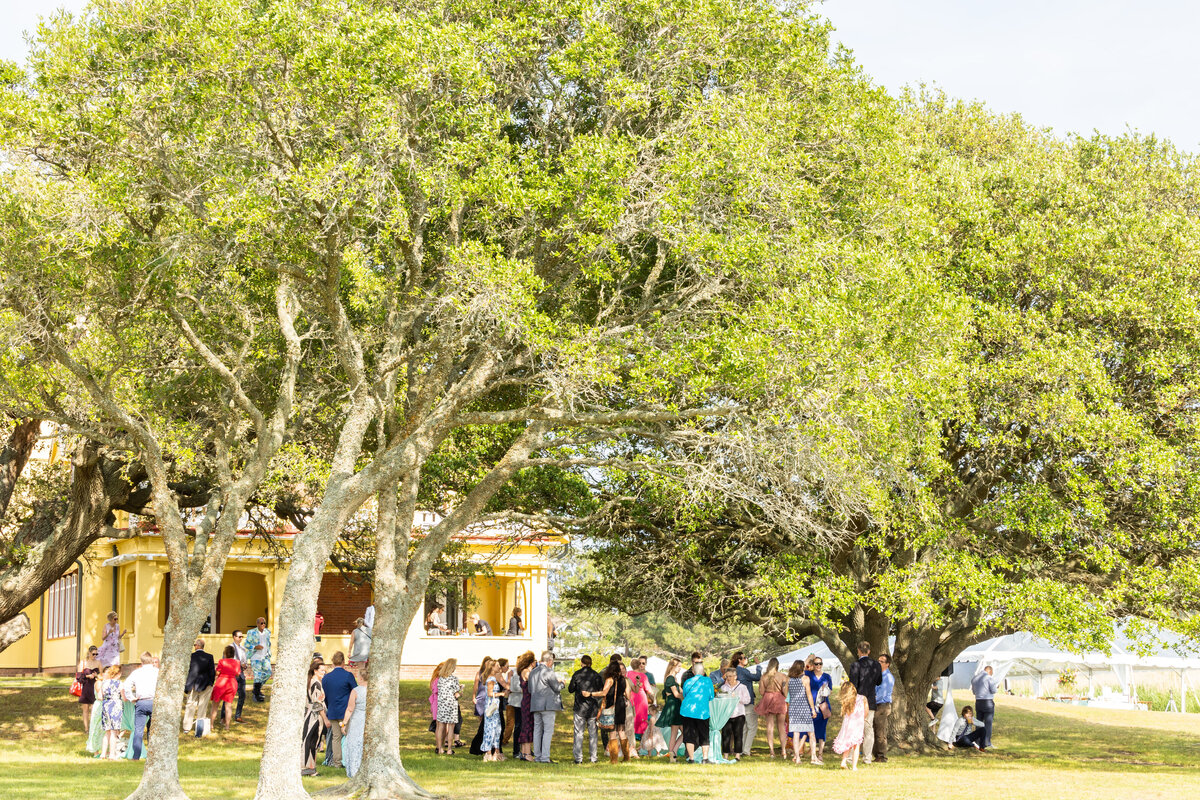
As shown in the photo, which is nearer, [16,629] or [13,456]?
[13,456]

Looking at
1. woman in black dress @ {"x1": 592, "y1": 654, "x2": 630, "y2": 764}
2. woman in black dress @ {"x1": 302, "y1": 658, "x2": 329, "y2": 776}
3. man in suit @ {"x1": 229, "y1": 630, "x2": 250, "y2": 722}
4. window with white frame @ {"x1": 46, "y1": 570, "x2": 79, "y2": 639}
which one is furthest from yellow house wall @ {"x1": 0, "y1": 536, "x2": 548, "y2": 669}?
woman in black dress @ {"x1": 302, "y1": 658, "x2": 329, "y2": 776}

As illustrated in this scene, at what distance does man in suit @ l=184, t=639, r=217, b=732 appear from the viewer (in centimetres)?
1886

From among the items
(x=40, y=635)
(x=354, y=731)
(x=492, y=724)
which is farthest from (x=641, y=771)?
(x=40, y=635)

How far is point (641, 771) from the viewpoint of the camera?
16.3 meters

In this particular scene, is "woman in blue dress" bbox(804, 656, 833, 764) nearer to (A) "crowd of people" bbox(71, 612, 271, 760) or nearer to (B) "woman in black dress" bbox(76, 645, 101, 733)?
(A) "crowd of people" bbox(71, 612, 271, 760)

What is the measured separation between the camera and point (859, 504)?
1352 centimetres

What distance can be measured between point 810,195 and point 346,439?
6115 mm

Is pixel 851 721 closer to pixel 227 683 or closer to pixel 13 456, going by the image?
pixel 227 683

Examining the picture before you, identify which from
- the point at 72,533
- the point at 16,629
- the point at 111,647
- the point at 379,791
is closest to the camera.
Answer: the point at 379,791

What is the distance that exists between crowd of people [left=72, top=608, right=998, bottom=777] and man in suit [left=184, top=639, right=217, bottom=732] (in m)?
0.02

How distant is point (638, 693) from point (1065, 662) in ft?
65.8

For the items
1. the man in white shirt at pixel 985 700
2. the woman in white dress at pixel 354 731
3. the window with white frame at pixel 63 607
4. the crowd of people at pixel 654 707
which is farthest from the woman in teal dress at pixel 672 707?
the window with white frame at pixel 63 607

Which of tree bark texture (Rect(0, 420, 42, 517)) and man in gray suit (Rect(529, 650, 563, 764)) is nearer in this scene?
man in gray suit (Rect(529, 650, 563, 764))

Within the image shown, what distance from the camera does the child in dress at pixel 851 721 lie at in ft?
55.6
